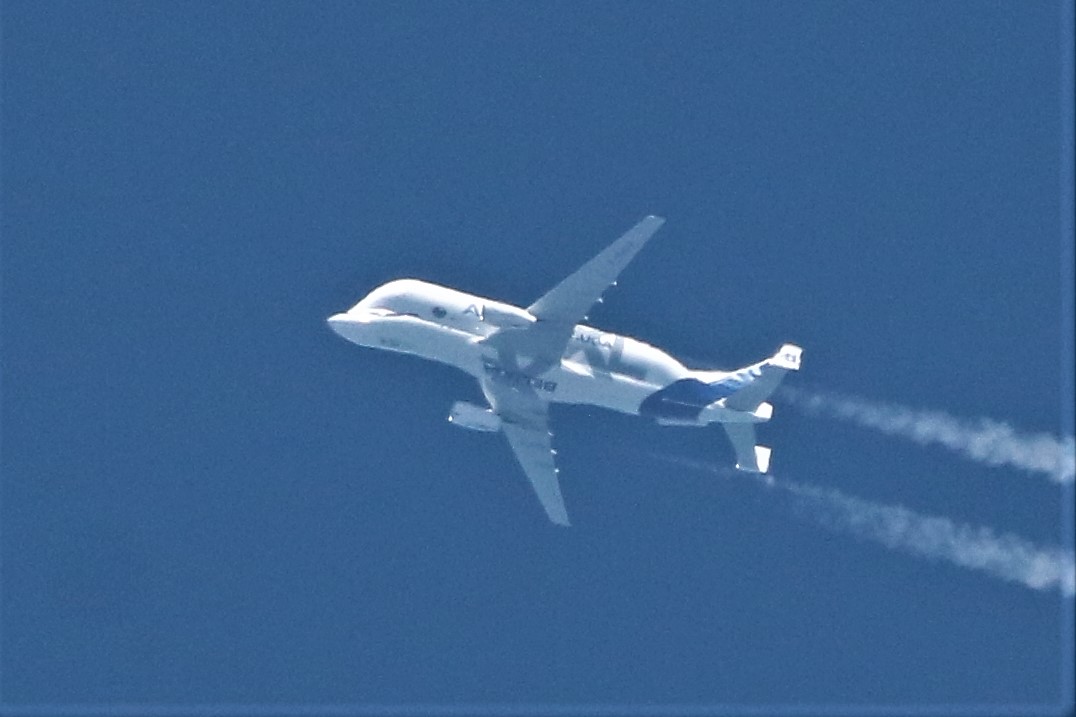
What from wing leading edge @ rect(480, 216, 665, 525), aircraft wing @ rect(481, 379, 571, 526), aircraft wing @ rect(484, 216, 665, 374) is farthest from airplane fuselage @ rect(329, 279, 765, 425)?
aircraft wing @ rect(481, 379, 571, 526)

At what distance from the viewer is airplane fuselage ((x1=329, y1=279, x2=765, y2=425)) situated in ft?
477

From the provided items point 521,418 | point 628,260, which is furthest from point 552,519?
point 628,260

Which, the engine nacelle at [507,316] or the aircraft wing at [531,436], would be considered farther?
the aircraft wing at [531,436]

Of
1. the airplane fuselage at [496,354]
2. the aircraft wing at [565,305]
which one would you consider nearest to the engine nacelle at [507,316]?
the airplane fuselage at [496,354]

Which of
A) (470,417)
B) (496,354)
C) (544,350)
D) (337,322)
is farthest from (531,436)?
(337,322)

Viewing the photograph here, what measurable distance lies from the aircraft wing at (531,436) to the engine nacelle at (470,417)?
1.13m

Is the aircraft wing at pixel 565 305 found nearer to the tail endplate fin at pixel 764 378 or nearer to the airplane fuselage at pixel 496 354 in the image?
the airplane fuselage at pixel 496 354

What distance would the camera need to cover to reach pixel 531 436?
5866 inches

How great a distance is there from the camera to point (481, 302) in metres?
146

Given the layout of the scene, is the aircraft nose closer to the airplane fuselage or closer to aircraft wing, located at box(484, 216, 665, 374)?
the airplane fuselage

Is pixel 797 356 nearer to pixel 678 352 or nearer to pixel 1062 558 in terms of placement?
pixel 678 352

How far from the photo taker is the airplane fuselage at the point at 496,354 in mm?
145250

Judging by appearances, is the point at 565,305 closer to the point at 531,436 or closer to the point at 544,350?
the point at 544,350

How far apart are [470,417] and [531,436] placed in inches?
189
